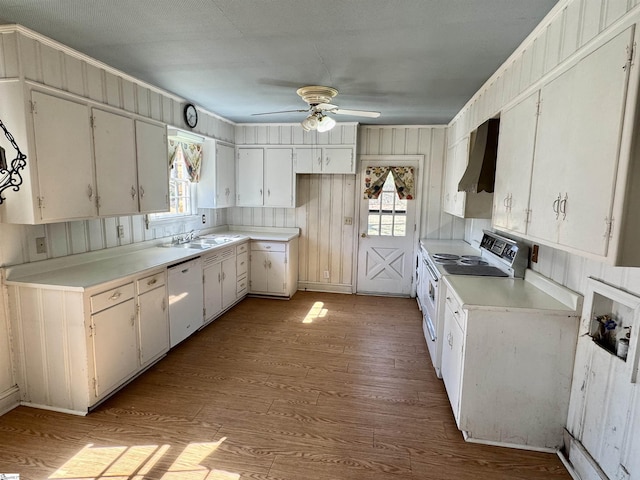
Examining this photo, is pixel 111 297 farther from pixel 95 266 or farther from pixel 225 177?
pixel 225 177

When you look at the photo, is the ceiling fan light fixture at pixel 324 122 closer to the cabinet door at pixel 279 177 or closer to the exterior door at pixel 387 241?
the cabinet door at pixel 279 177

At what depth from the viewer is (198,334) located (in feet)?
12.5

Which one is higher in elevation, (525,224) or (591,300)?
(525,224)

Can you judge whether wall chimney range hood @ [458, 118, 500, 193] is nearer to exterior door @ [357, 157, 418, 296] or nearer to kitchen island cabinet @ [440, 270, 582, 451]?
kitchen island cabinet @ [440, 270, 582, 451]

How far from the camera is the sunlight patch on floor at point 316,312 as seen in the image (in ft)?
14.1

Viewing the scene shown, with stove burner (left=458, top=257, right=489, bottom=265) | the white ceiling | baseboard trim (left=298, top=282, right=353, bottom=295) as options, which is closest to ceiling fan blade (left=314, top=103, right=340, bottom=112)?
the white ceiling

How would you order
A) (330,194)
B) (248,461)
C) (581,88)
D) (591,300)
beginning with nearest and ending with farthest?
(581,88) < (591,300) < (248,461) < (330,194)

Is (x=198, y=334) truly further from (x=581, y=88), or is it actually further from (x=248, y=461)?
(x=581, y=88)

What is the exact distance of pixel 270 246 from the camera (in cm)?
494

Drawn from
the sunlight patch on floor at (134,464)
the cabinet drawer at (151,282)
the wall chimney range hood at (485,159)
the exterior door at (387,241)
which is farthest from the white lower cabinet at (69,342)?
the exterior door at (387,241)

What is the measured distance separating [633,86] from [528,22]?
944mm

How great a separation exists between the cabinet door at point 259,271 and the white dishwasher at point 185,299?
130 centimetres

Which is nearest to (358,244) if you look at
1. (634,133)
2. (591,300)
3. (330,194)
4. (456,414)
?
(330,194)

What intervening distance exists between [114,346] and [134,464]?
0.88m
